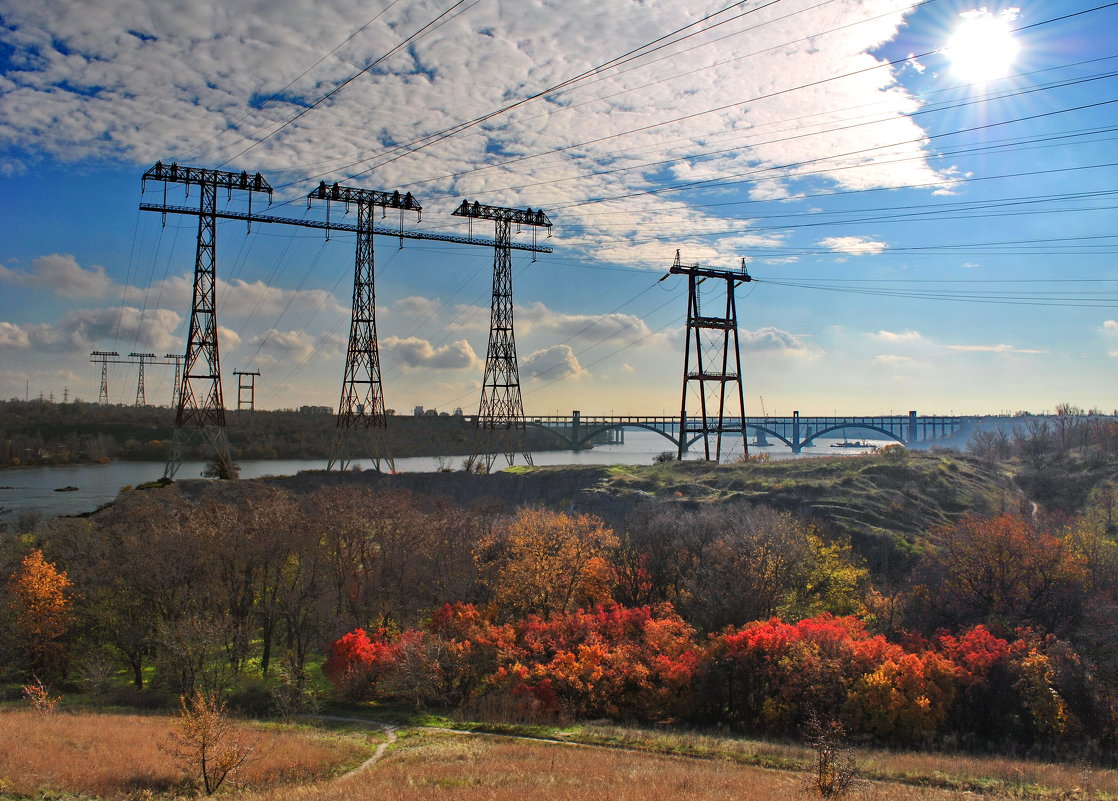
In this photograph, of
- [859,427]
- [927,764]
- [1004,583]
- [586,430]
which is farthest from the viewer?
[859,427]

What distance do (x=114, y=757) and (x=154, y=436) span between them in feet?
333

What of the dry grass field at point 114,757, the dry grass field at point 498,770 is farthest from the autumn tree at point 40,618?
the dry grass field at point 498,770

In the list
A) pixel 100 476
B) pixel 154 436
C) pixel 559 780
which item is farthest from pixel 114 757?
pixel 154 436

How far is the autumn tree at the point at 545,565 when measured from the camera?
3328cm

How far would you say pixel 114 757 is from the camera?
66.9 ft

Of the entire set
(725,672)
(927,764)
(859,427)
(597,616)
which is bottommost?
(927,764)

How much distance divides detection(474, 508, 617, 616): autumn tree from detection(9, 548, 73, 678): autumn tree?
1869cm

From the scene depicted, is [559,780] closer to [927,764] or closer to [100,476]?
[927,764]

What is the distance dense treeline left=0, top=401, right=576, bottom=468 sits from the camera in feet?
328

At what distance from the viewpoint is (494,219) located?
187 ft

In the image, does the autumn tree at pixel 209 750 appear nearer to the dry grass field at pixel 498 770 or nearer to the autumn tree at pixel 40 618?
the dry grass field at pixel 498 770

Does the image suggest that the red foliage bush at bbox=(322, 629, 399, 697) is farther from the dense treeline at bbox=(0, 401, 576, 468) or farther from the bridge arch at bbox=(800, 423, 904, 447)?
the bridge arch at bbox=(800, 423, 904, 447)

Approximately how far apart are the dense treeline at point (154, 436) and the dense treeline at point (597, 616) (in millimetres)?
61369

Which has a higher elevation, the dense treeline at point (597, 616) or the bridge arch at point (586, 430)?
the bridge arch at point (586, 430)
